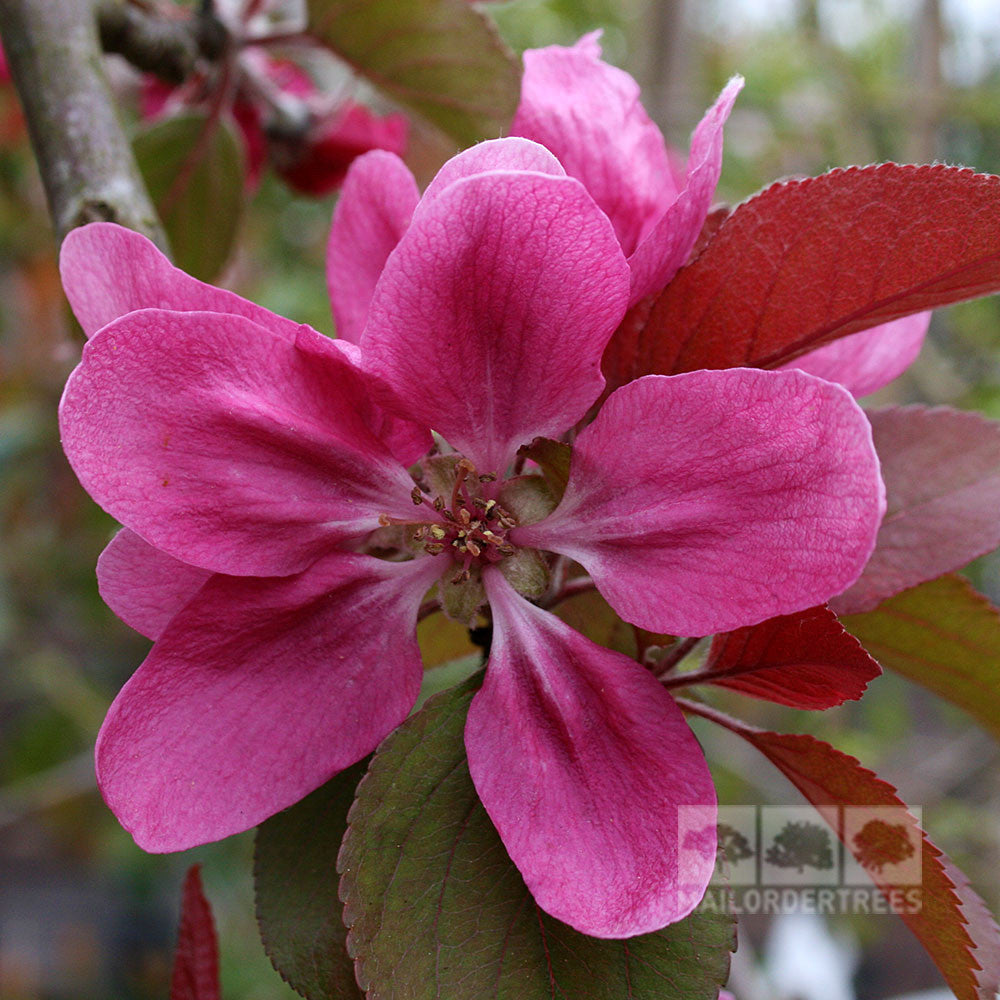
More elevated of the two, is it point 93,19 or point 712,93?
point 712,93

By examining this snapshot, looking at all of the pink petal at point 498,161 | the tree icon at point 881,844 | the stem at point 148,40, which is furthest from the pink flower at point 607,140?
the stem at point 148,40

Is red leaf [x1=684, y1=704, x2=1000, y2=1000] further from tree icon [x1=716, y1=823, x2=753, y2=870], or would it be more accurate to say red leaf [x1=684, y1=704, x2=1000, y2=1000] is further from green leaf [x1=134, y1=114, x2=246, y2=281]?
green leaf [x1=134, y1=114, x2=246, y2=281]

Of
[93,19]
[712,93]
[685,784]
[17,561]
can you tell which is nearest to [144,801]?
[685,784]

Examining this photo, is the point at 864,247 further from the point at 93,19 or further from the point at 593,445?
the point at 93,19

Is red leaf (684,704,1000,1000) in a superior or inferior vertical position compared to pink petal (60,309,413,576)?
inferior

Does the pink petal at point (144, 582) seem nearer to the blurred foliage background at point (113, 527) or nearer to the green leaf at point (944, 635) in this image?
the green leaf at point (944, 635)

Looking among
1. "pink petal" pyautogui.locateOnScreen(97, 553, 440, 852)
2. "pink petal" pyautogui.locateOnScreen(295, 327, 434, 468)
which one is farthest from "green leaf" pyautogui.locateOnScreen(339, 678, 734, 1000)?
"pink petal" pyautogui.locateOnScreen(295, 327, 434, 468)
